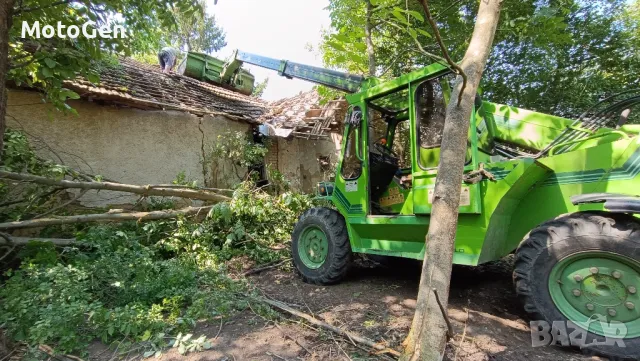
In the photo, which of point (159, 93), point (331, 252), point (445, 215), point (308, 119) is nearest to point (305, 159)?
point (308, 119)

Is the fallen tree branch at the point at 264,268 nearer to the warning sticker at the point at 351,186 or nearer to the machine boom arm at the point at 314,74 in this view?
the warning sticker at the point at 351,186

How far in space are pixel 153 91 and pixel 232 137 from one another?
189cm

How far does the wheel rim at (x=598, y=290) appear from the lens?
7.67ft

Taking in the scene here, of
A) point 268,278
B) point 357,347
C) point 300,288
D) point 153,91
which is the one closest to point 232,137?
point 153,91

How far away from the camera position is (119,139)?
5973 mm

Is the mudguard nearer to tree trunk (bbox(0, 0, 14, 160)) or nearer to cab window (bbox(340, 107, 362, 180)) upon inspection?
cab window (bbox(340, 107, 362, 180))

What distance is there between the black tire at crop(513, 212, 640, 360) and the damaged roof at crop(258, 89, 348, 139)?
603cm

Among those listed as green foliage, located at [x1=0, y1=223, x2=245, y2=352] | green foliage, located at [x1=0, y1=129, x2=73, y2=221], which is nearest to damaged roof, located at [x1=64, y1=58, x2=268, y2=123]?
green foliage, located at [x1=0, y1=129, x2=73, y2=221]

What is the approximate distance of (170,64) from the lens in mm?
9719

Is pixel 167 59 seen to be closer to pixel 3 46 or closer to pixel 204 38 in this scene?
pixel 3 46

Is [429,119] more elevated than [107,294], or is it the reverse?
[429,119]

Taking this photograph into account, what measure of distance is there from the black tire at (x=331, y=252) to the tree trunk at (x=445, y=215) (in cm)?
221

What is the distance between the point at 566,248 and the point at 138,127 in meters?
6.83

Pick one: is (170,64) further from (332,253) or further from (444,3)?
(332,253)
